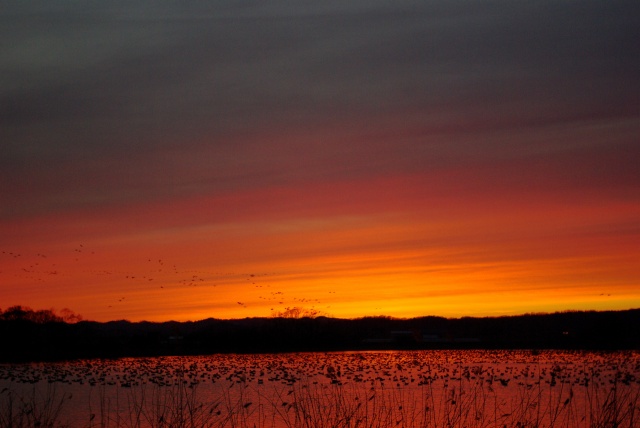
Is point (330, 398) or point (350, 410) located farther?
point (330, 398)

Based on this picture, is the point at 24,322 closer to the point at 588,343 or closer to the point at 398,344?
the point at 398,344

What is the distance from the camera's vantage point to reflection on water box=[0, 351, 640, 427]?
785 inches

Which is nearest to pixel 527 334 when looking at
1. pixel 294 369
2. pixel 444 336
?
pixel 444 336

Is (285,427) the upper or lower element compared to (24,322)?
lower

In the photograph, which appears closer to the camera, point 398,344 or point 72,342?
point 72,342

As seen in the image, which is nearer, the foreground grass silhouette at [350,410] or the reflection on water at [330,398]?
the reflection on water at [330,398]

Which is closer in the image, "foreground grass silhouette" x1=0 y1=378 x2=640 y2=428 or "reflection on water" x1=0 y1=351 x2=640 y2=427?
"reflection on water" x1=0 y1=351 x2=640 y2=427

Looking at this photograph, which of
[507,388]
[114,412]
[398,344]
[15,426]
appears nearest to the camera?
[15,426]

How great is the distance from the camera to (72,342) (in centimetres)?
9275

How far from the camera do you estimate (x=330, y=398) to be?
2939 centimetres

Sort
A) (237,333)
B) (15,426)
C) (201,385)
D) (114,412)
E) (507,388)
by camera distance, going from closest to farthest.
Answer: (15,426) < (114,412) < (507,388) < (201,385) < (237,333)

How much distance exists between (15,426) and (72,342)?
78405mm

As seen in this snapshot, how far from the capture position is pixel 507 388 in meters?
36.3

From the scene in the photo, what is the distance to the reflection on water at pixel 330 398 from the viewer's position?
65.4 feet
